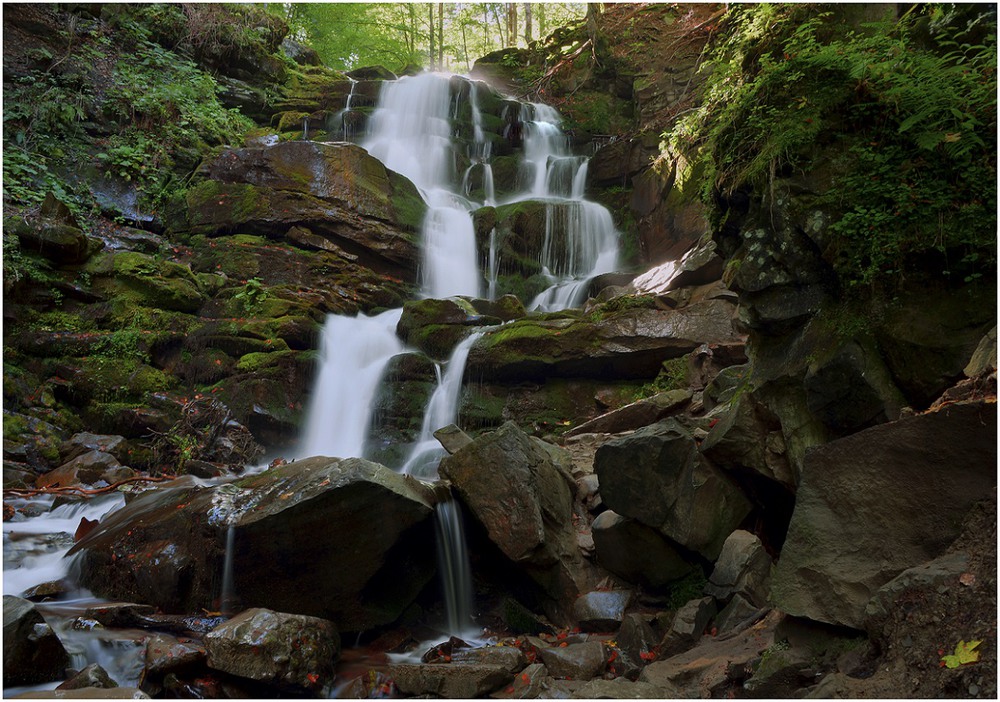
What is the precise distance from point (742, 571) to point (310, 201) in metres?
11.6

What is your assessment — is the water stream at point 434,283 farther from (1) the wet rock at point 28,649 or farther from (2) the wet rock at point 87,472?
(2) the wet rock at point 87,472

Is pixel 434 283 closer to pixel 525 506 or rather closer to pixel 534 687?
pixel 525 506

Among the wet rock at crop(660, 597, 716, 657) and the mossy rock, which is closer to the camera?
the wet rock at crop(660, 597, 716, 657)

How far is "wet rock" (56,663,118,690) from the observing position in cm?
409

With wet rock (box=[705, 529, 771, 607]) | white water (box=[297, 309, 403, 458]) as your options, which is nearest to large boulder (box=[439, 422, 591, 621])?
wet rock (box=[705, 529, 771, 607])

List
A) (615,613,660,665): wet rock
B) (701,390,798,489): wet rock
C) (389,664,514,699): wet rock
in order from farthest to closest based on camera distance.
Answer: (701,390,798,489): wet rock < (615,613,660,665): wet rock < (389,664,514,699): wet rock

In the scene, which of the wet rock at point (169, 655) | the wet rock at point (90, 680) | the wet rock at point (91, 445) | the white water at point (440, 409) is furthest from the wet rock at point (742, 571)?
the wet rock at point (91, 445)

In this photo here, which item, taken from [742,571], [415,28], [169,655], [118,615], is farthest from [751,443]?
[415,28]

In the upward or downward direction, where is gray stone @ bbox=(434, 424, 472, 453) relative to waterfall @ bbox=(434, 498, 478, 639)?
upward

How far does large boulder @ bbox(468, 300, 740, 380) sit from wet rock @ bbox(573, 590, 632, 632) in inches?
166

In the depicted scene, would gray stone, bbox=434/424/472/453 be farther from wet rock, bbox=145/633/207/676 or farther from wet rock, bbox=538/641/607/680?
wet rock, bbox=145/633/207/676

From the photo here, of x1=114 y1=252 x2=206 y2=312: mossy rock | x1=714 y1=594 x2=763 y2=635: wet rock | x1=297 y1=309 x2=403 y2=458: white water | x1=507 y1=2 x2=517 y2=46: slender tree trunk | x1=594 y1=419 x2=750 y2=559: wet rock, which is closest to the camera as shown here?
x1=714 y1=594 x2=763 y2=635: wet rock

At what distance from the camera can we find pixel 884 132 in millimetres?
4441

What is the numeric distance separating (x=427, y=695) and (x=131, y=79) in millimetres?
16132
